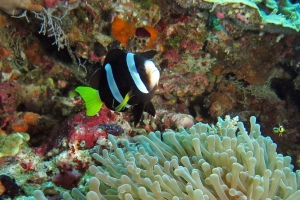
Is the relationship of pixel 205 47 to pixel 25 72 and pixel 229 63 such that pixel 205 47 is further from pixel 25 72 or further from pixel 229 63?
pixel 25 72

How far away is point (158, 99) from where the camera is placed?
191 inches

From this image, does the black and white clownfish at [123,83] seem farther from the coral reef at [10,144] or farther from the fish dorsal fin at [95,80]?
the coral reef at [10,144]

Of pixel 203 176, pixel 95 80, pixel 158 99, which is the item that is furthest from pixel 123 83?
pixel 158 99

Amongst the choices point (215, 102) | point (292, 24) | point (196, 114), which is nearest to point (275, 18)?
point (292, 24)

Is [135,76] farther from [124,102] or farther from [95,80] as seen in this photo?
[95,80]

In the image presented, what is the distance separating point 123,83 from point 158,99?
273 cm

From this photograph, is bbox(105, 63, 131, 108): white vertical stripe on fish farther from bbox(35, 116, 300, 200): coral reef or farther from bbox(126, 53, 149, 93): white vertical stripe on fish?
bbox(35, 116, 300, 200): coral reef

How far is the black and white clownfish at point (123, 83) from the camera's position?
202 cm

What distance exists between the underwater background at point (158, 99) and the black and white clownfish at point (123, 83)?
0.49 m

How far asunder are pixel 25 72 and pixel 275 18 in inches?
171

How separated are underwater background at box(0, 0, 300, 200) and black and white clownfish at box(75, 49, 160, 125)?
1.61ft

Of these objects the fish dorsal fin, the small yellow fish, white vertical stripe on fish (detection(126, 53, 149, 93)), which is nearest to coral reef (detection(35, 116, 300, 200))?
white vertical stripe on fish (detection(126, 53, 149, 93))

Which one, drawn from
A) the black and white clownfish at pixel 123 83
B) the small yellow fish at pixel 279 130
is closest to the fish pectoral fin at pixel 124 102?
the black and white clownfish at pixel 123 83

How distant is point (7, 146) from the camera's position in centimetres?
354
